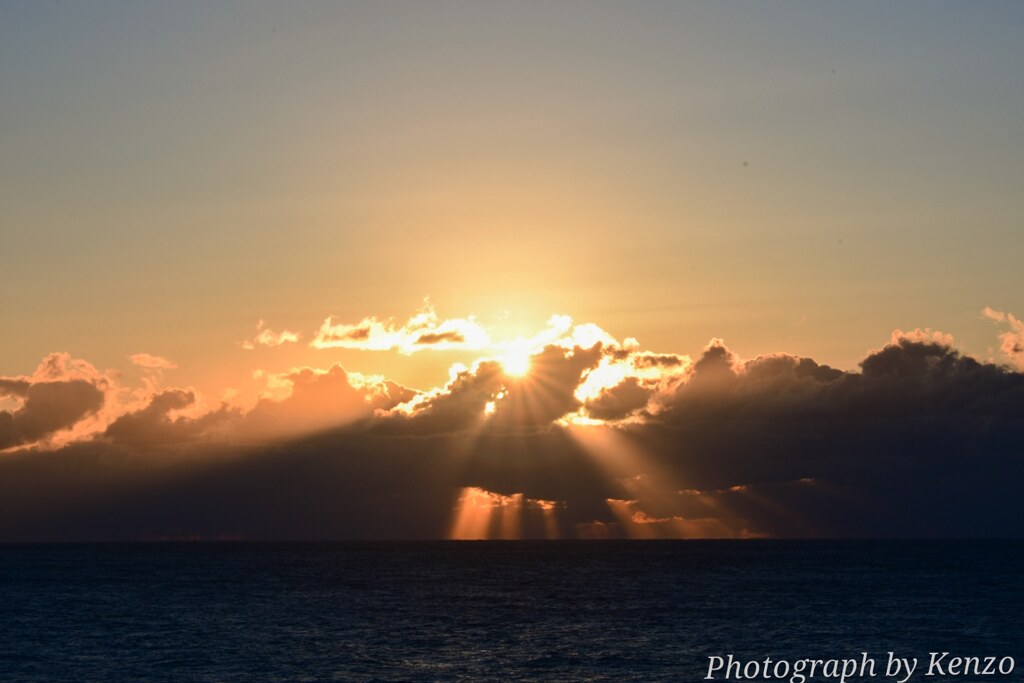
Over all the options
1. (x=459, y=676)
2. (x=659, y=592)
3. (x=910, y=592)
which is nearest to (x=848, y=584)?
(x=910, y=592)

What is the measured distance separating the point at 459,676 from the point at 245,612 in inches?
2213

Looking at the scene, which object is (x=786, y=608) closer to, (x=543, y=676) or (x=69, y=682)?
(x=543, y=676)

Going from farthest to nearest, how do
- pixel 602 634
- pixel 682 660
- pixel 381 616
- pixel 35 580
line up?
1. pixel 35 580
2. pixel 381 616
3. pixel 602 634
4. pixel 682 660

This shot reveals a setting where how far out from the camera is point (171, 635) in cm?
10138

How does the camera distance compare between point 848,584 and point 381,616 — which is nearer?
point 381,616

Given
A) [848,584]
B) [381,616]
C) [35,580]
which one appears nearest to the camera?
[381,616]

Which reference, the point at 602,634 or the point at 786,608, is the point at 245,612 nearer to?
the point at 602,634

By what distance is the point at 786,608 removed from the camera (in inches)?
5059

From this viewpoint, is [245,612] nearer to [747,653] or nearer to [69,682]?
[69,682]

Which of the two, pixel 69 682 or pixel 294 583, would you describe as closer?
pixel 69 682

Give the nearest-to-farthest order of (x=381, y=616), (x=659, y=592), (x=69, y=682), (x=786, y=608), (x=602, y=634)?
(x=69, y=682) → (x=602, y=634) → (x=381, y=616) → (x=786, y=608) → (x=659, y=592)

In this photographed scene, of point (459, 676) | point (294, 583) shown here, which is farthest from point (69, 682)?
point (294, 583)

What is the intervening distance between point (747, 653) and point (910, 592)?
80.5m

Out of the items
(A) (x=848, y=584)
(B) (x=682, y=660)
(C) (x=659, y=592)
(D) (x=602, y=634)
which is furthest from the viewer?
(A) (x=848, y=584)
